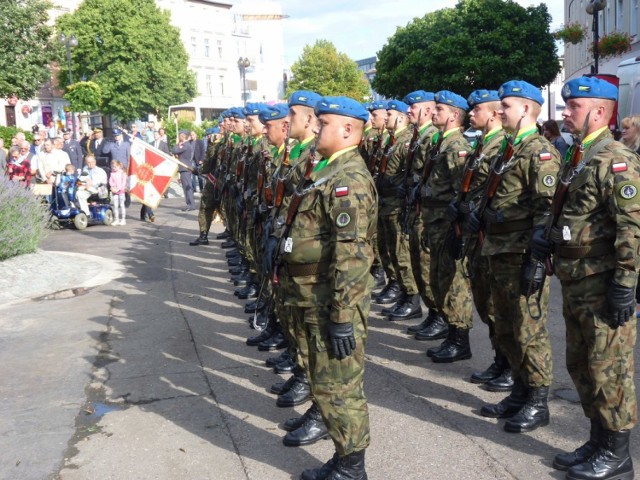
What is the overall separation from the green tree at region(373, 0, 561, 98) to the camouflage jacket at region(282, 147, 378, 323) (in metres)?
29.2

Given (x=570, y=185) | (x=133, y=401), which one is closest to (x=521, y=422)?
(x=570, y=185)

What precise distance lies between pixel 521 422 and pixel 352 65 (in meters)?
74.6

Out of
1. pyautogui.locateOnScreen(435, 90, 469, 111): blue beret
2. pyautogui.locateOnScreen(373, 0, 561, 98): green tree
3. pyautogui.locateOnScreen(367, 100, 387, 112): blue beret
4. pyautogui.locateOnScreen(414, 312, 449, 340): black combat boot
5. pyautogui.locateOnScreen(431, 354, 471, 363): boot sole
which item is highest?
pyautogui.locateOnScreen(373, 0, 561, 98): green tree

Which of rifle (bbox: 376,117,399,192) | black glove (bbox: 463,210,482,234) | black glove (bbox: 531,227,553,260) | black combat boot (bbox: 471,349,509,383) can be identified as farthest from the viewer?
rifle (bbox: 376,117,399,192)

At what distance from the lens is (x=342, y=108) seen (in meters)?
3.96

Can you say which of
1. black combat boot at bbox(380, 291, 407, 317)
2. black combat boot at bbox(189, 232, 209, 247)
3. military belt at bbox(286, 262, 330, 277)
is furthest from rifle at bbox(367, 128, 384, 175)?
black combat boot at bbox(189, 232, 209, 247)

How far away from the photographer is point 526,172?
15.5 feet

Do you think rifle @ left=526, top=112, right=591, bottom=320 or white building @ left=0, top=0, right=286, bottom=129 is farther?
white building @ left=0, top=0, right=286, bottom=129

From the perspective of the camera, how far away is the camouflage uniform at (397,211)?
7.72m

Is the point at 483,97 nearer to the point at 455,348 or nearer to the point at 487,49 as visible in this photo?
the point at 455,348

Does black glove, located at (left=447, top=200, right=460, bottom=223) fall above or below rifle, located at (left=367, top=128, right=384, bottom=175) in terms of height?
below

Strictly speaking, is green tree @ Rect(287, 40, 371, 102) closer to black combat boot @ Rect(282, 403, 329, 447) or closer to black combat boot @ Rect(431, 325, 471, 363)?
black combat boot @ Rect(431, 325, 471, 363)

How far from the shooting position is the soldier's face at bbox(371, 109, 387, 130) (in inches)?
351

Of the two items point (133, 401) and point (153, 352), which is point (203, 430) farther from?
point (153, 352)
